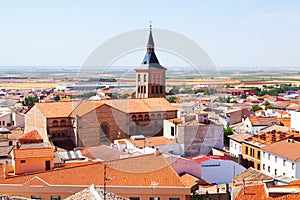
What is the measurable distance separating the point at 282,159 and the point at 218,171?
4.31 meters

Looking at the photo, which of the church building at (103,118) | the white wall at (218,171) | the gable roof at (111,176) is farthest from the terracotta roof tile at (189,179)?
the church building at (103,118)

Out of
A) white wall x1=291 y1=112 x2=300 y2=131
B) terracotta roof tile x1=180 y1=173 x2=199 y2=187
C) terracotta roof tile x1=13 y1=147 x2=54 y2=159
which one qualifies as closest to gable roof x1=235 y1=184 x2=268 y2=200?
terracotta roof tile x1=180 y1=173 x2=199 y2=187

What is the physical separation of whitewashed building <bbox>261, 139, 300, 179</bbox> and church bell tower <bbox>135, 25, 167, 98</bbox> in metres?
12.4

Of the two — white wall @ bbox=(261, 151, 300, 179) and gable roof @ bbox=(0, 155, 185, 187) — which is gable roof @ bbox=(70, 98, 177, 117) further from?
gable roof @ bbox=(0, 155, 185, 187)

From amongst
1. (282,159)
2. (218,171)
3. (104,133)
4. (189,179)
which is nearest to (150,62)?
(104,133)

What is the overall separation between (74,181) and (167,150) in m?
13.3

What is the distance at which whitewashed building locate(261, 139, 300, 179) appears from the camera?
1008 inches

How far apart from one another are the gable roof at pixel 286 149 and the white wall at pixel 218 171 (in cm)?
310

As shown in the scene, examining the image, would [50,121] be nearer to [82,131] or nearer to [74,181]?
[82,131]

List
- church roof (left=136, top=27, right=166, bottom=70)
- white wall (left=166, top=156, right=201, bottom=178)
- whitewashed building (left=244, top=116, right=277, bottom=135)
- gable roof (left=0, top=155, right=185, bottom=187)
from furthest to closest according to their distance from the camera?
whitewashed building (left=244, top=116, right=277, bottom=135) → church roof (left=136, top=27, right=166, bottom=70) → white wall (left=166, top=156, right=201, bottom=178) → gable roof (left=0, top=155, right=185, bottom=187)

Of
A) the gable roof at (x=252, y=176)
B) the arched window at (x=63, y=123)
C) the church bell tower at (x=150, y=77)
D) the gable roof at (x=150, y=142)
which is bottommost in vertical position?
the gable roof at (x=252, y=176)

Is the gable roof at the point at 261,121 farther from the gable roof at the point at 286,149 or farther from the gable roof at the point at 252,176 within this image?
the gable roof at the point at 252,176

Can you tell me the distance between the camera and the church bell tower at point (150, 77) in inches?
1515

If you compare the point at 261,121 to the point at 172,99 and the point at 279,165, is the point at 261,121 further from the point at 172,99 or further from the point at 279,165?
the point at 279,165
